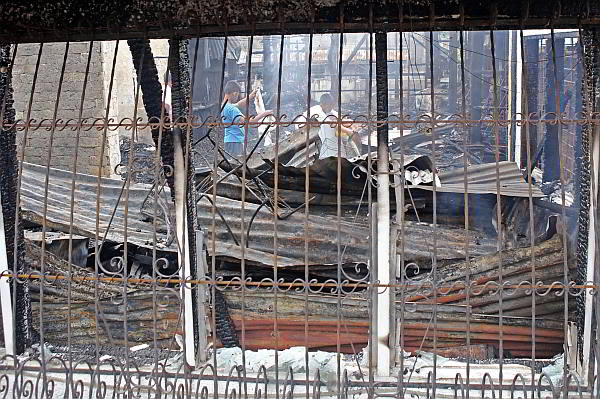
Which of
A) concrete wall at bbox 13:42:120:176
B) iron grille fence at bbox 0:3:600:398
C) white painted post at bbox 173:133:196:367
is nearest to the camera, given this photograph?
iron grille fence at bbox 0:3:600:398

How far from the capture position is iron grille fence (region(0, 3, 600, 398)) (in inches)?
151

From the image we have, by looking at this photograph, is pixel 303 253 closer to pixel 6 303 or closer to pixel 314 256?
pixel 314 256

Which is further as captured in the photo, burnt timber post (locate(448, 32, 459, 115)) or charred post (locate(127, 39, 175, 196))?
burnt timber post (locate(448, 32, 459, 115))

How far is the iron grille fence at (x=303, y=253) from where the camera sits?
384 cm

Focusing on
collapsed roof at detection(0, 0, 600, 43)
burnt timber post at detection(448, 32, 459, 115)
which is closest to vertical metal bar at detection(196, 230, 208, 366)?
collapsed roof at detection(0, 0, 600, 43)

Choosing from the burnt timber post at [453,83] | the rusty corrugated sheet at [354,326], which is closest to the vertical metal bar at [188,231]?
the rusty corrugated sheet at [354,326]

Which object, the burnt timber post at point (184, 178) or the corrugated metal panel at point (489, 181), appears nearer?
the burnt timber post at point (184, 178)

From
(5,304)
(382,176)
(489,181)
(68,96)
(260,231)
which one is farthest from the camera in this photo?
(68,96)

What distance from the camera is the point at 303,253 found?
6.15 metres

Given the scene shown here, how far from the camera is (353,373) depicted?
4.06 meters

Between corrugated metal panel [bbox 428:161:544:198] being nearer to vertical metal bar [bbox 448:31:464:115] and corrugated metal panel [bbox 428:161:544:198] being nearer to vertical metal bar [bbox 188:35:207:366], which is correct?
vertical metal bar [bbox 188:35:207:366]

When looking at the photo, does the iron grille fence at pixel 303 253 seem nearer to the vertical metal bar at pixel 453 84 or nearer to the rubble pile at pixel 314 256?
the rubble pile at pixel 314 256

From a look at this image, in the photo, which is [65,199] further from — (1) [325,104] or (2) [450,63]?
(2) [450,63]

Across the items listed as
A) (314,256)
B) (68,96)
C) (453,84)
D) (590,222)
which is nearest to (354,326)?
(314,256)
